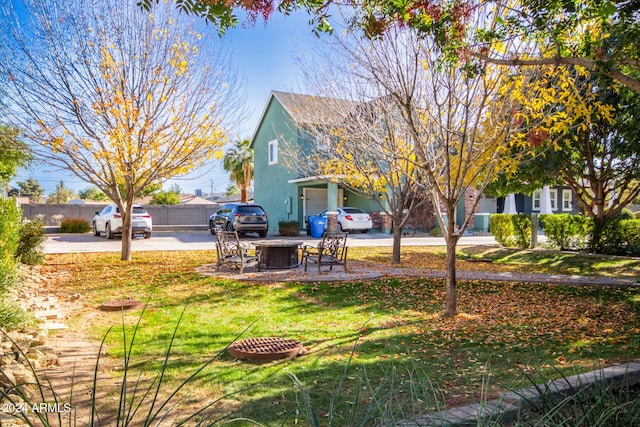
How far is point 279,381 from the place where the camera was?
172 inches

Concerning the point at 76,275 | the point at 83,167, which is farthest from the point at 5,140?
the point at 76,275

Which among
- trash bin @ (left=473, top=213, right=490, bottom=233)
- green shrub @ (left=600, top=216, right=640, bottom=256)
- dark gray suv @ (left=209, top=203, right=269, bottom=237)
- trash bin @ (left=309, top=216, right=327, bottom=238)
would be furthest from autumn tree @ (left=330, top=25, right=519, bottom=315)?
trash bin @ (left=473, top=213, right=490, bottom=233)

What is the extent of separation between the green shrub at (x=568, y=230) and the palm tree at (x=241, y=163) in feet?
81.9

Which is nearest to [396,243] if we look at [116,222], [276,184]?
[116,222]

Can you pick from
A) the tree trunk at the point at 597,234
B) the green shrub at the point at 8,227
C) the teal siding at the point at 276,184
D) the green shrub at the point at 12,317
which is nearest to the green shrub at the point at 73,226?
the teal siding at the point at 276,184

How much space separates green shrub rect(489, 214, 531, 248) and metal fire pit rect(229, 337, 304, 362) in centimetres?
1474

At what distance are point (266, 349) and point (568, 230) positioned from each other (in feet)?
49.0

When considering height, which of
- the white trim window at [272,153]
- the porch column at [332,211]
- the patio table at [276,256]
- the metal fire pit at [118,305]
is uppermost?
the white trim window at [272,153]

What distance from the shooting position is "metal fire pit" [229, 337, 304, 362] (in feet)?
16.4

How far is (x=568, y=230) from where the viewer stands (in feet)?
54.3

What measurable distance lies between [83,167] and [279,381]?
32.8ft

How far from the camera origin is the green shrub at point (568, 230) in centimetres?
1641

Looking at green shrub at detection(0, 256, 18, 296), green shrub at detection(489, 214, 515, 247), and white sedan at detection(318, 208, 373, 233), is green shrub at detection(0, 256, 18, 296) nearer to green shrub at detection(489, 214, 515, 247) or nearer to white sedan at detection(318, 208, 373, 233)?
green shrub at detection(489, 214, 515, 247)

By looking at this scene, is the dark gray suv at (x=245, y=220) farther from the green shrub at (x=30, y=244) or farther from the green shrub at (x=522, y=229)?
the green shrub at (x=522, y=229)
